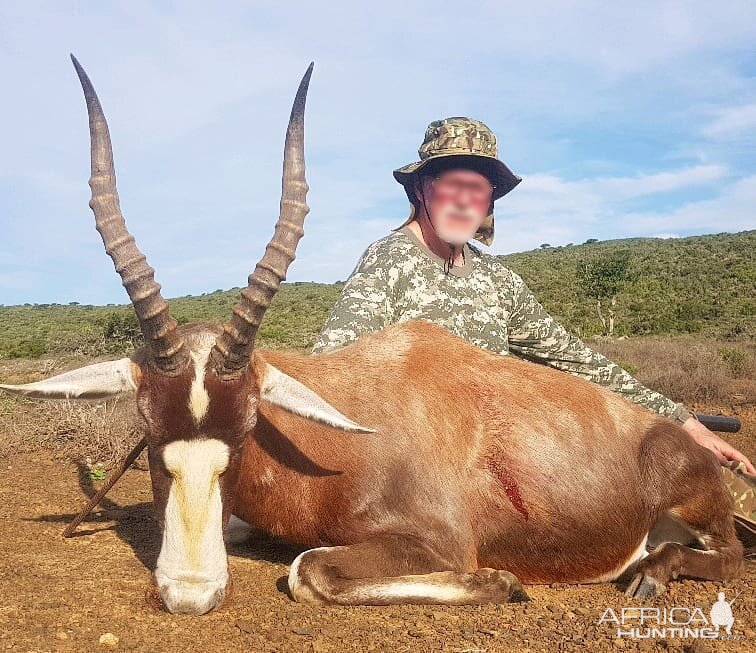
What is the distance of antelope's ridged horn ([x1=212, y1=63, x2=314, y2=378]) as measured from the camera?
3906 millimetres

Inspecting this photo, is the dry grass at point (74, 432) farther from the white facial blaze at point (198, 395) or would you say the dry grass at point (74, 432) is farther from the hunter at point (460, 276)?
the white facial blaze at point (198, 395)

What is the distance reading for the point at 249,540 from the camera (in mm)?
5449

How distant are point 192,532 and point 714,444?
4391 millimetres

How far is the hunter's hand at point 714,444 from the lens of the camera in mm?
6047

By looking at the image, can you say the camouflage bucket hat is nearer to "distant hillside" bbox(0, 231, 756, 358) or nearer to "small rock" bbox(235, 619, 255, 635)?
"small rock" bbox(235, 619, 255, 635)

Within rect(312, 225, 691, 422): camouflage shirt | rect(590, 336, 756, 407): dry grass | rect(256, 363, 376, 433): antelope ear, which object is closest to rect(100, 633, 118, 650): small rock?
rect(256, 363, 376, 433): antelope ear

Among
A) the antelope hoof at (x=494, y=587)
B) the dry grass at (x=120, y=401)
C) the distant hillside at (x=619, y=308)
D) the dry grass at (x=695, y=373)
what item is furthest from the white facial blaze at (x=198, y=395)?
the distant hillside at (x=619, y=308)

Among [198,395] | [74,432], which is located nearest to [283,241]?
[198,395]

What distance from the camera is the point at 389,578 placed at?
4094mm

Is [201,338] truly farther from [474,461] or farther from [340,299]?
[340,299]

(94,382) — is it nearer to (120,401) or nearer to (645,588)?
(120,401)

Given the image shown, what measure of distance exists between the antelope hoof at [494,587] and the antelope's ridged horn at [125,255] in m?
2.04

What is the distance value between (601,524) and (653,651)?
4.96 feet

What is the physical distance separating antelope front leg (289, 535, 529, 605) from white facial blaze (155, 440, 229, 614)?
0.54m
